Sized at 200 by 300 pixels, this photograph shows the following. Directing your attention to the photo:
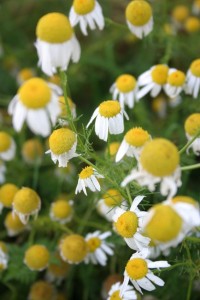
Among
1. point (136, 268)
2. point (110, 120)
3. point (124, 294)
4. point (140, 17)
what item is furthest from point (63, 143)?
point (140, 17)

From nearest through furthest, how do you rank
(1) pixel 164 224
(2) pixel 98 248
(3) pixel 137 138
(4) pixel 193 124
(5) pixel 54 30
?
(1) pixel 164 224
(5) pixel 54 30
(3) pixel 137 138
(4) pixel 193 124
(2) pixel 98 248

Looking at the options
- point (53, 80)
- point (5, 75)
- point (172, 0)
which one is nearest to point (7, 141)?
point (53, 80)

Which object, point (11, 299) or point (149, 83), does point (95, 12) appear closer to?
point (149, 83)

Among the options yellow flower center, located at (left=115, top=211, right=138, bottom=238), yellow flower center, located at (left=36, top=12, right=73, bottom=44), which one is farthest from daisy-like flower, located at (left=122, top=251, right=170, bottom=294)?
yellow flower center, located at (left=36, top=12, right=73, bottom=44)

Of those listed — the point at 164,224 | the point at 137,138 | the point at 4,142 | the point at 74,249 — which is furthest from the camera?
the point at 4,142

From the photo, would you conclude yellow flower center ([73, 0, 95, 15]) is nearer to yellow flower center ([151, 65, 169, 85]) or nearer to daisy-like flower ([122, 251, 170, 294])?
yellow flower center ([151, 65, 169, 85])

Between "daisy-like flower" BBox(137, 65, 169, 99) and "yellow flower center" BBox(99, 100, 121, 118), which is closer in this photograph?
"yellow flower center" BBox(99, 100, 121, 118)

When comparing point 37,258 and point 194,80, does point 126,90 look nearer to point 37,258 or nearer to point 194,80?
point 194,80
